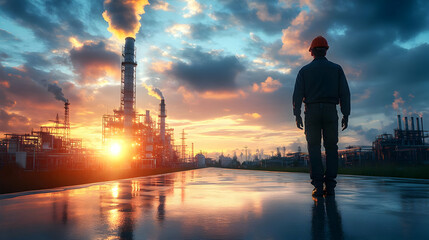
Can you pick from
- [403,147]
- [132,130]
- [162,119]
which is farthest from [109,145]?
[403,147]

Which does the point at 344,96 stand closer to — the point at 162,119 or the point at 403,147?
the point at 403,147

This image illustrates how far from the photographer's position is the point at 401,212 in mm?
3207

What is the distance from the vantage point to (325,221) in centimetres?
271

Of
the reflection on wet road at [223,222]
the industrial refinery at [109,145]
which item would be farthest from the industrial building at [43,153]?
the reflection on wet road at [223,222]

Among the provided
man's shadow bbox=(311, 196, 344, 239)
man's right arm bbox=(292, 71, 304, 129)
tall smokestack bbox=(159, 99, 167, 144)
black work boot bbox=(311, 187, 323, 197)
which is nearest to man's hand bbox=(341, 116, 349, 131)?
man's right arm bbox=(292, 71, 304, 129)

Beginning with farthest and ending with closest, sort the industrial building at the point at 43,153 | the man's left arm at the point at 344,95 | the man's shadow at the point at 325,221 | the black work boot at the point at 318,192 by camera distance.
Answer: the industrial building at the point at 43,153 < the man's left arm at the point at 344,95 < the black work boot at the point at 318,192 < the man's shadow at the point at 325,221

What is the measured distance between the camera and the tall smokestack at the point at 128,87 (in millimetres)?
55656

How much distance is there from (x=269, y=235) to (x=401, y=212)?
1.91 m

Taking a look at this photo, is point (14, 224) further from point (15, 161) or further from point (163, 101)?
point (163, 101)

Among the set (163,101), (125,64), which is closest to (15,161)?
(125,64)

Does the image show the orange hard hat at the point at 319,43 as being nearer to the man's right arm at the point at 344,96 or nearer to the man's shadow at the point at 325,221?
the man's right arm at the point at 344,96

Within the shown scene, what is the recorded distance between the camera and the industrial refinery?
53.2 metres

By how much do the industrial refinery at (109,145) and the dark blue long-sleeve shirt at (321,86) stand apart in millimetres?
51372

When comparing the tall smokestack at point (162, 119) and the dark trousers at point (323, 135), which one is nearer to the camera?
the dark trousers at point (323, 135)
